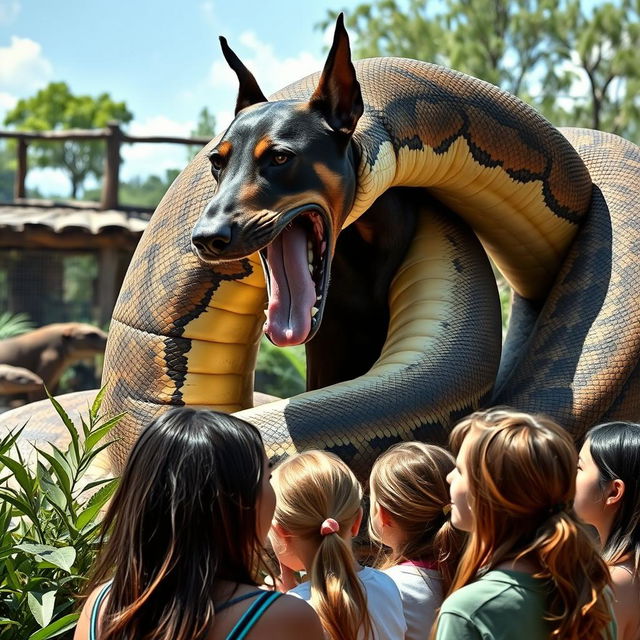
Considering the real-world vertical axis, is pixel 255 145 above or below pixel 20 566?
above

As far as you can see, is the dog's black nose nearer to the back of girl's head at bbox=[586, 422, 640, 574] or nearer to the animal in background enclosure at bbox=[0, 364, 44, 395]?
the back of girl's head at bbox=[586, 422, 640, 574]

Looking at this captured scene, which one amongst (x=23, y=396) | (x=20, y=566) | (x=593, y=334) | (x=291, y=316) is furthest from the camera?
(x=23, y=396)

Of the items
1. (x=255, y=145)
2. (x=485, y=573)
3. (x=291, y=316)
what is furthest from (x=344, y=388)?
(x=485, y=573)

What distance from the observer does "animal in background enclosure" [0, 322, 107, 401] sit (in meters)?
12.9

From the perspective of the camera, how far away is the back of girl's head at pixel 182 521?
1.68 m

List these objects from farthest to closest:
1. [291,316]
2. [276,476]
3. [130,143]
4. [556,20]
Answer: [556,20] < [130,143] < [291,316] < [276,476]

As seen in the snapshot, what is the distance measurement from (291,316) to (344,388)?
50 centimetres

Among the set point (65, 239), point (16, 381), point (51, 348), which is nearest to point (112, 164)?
point (65, 239)

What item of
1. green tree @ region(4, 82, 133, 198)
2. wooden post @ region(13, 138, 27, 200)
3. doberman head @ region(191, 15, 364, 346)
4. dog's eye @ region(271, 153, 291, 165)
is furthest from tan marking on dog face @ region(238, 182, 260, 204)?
green tree @ region(4, 82, 133, 198)

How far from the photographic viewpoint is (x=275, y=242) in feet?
11.5

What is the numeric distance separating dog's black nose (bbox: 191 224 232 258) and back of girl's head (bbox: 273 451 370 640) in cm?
108

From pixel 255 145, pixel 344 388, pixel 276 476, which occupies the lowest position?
pixel 344 388

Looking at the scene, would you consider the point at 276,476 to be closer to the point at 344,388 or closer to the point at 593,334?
the point at 344,388

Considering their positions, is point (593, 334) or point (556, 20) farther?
point (556, 20)
